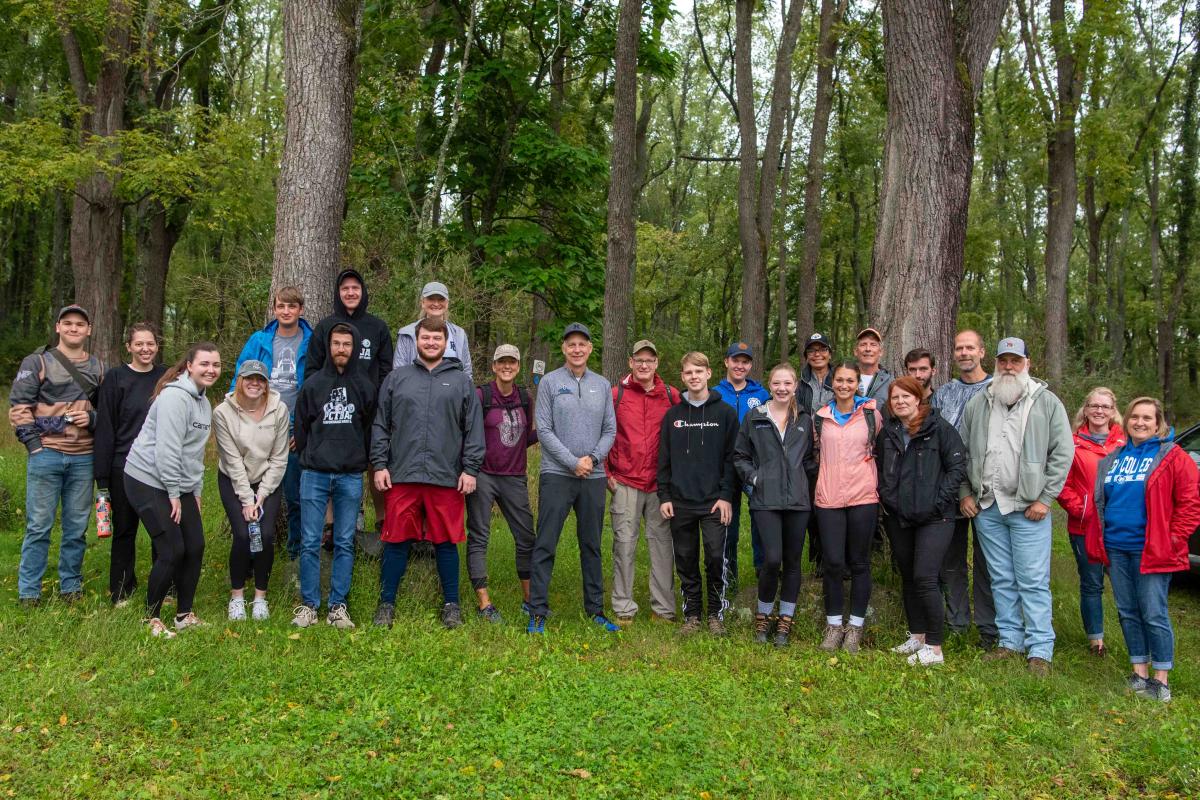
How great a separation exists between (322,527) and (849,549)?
A: 12.5 ft

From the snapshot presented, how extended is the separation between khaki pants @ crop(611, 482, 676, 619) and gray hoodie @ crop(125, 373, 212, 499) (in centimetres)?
306

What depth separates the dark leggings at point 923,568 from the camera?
559 centimetres

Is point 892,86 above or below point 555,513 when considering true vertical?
above

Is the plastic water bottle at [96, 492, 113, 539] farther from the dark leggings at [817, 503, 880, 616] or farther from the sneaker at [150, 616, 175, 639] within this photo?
the dark leggings at [817, 503, 880, 616]

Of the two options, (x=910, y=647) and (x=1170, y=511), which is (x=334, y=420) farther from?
(x=1170, y=511)

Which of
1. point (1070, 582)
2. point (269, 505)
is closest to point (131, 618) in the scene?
point (269, 505)

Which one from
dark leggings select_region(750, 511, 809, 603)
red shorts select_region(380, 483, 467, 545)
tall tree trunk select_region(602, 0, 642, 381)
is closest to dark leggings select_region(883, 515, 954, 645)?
dark leggings select_region(750, 511, 809, 603)

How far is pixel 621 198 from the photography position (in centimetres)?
1102

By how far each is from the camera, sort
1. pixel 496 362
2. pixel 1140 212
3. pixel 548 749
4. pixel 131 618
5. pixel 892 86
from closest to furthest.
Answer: pixel 548 749, pixel 131 618, pixel 496 362, pixel 892 86, pixel 1140 212

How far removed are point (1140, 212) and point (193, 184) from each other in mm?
35403

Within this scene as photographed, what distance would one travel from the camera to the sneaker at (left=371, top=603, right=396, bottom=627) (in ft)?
18.9

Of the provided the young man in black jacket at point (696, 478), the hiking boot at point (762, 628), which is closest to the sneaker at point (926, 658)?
the hiking boot at point (762, 628)

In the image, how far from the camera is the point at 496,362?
20.2ft

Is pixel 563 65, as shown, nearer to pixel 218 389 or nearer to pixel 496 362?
pixel 218 389
